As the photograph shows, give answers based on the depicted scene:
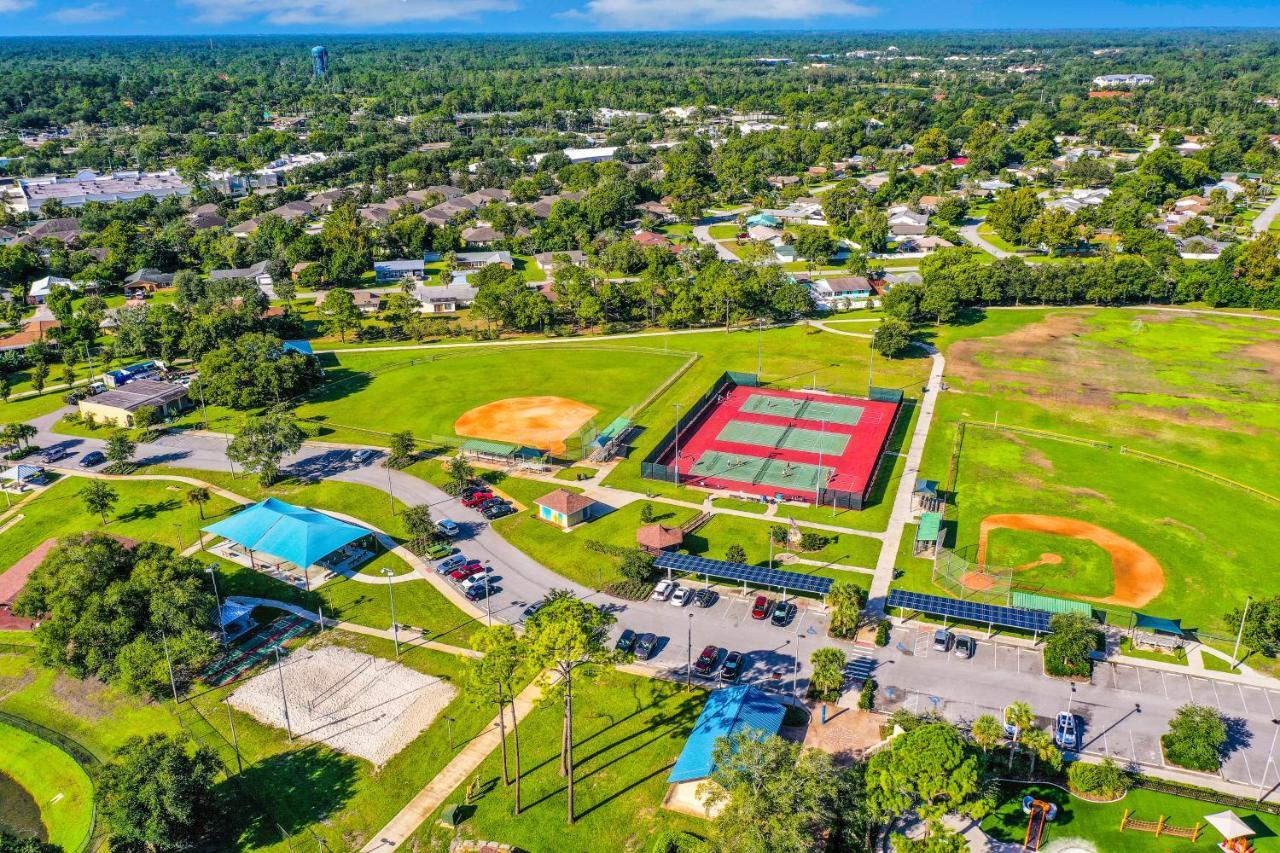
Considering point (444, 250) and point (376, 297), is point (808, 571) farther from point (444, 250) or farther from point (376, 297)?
point (444, 250)

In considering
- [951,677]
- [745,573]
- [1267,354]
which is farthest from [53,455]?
[1267,354]

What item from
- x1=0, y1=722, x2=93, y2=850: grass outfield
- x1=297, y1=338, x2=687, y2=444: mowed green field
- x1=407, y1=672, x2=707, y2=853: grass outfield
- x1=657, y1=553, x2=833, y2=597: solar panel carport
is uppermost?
x1=657, y1=553, x2=833, y2=597: solar panel carport

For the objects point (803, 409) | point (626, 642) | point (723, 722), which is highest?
point (723, 722)

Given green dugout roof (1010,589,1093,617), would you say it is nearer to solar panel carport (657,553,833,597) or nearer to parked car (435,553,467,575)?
solar panel carport (657,553,833,597)

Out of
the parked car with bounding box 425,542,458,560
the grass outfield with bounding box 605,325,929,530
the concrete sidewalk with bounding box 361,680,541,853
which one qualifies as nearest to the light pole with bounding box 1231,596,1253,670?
the grass outfield with bounding box 605,325,929,530

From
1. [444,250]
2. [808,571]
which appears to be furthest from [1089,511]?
[444,250]

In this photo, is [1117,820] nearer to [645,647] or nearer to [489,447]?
[645,647]
